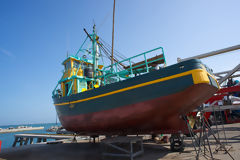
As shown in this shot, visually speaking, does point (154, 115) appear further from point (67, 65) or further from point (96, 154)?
point (67, 65)

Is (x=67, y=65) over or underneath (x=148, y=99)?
over

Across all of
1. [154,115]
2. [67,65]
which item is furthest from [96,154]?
[67,65]

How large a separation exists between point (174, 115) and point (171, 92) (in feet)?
3.64

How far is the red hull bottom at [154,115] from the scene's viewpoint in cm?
475

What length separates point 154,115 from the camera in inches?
203

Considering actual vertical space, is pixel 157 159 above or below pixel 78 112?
below

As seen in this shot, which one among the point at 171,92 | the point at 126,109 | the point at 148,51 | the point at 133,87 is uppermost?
the point at 148,51

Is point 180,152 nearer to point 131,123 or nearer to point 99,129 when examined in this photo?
point 131,123

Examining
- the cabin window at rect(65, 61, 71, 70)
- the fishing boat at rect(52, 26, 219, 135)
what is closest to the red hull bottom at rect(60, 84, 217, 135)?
the fishing boat at rect(52, 26, 219, 135)

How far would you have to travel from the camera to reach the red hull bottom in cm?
475

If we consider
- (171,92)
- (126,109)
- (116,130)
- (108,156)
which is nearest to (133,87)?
(126,109)

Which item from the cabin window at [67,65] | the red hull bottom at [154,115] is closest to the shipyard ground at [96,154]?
the red hull bottom at [154,115]

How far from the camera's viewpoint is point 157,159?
4797 millimetres

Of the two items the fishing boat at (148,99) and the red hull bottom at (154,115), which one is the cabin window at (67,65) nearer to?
the fishing boat at (148,99)
